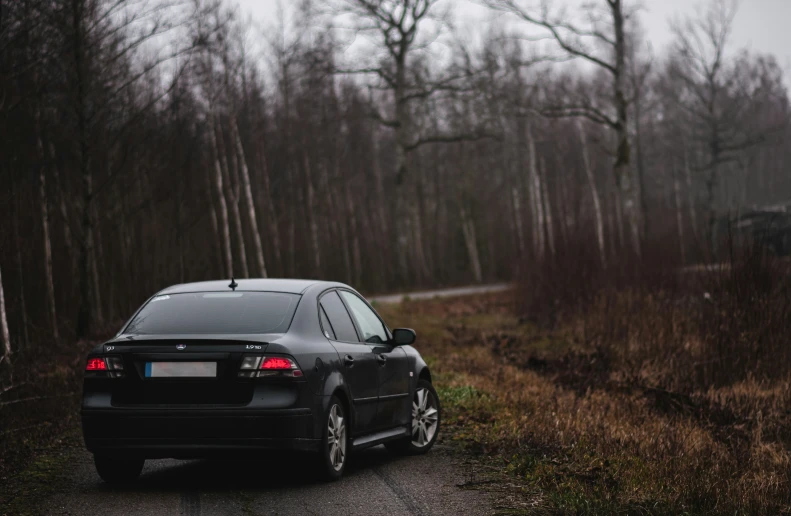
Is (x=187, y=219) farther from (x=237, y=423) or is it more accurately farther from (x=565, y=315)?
(x=237, y=423)

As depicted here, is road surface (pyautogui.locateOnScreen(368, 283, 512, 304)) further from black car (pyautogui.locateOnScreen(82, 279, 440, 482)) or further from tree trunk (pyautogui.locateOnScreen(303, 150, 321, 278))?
black car (pyautogui.locateOnScreen(82, 279, 440, 482))

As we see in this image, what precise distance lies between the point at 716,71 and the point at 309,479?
138 feet

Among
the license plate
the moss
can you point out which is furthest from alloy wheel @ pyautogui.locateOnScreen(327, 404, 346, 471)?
the moss

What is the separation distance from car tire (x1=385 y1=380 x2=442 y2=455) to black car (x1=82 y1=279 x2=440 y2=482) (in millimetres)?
1217

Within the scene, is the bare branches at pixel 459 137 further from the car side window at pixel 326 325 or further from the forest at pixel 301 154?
the car side window at pixel 326 325

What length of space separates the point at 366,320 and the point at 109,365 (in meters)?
2.47

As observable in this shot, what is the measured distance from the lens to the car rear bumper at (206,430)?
6.83 meters

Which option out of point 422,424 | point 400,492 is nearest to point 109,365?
point 400,492

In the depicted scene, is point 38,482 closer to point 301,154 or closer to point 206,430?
point 206,430

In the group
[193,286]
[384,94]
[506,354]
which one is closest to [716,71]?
[384,94]

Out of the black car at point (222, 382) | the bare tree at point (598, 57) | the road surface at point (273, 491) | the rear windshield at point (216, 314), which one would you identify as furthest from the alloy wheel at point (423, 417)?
the bare tree at point (598, 57)

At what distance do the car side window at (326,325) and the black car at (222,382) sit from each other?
0.01 meters

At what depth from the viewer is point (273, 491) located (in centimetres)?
722

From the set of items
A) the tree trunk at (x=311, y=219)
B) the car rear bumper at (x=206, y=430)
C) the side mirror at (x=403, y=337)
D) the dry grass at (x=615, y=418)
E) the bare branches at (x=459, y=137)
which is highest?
the bare branches at (x=459, y=137)
